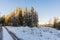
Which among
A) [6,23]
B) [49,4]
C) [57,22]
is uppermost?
[49,4]

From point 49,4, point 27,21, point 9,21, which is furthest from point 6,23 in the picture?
point 49,4

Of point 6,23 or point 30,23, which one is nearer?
point 30,23

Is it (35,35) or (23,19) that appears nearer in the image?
(35,35)

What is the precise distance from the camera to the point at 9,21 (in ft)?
81.7

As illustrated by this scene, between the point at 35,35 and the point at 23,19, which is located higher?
the point at 35,35

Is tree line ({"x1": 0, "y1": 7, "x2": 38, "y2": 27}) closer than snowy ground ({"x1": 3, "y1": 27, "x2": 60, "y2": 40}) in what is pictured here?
No

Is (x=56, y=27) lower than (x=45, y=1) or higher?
lower

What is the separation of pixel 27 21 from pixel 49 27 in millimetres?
13897

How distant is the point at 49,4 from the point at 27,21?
1825 centimetres

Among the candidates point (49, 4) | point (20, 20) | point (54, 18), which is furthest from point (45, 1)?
point (20, 20)

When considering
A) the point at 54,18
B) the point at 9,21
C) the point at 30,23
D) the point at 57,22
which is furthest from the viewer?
the point at 9,21

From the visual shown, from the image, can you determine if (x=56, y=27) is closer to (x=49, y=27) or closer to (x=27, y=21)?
(x=49, y=27)

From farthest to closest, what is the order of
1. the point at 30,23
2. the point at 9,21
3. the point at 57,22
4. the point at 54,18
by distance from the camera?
1. the point at 9,21
2. the point at 30,23
3. the point at 54,18
4. the point at 57,22

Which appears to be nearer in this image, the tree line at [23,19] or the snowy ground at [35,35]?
the snowy ground at [35,35]
